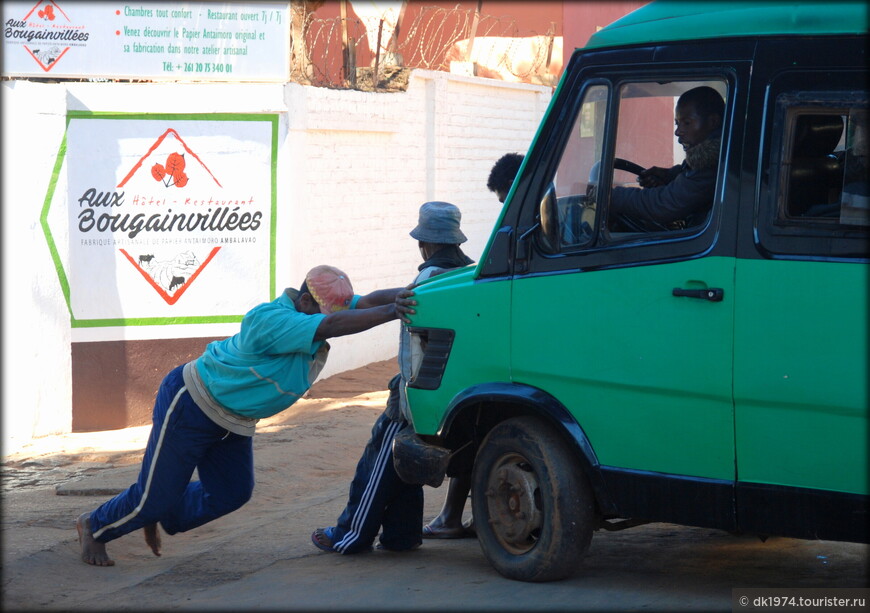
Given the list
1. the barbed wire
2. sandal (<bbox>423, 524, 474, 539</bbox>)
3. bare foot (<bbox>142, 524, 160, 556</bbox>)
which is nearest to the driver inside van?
sandal (<bbox>423, 524, 474, 539</bbox>)

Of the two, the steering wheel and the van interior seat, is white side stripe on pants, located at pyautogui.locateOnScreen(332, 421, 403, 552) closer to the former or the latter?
Answer: the steering wheel

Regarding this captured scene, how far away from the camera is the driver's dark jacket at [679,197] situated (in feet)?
14.4

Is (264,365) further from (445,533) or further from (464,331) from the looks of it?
(445,533)

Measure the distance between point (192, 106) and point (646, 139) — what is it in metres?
5.60

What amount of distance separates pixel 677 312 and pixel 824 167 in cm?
78

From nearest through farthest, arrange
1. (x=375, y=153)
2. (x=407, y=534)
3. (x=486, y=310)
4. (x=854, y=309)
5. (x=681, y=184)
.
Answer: (x=854, y=309) < (x=681, y=184) < (x=486, y=310) < (x=407, y=534) < (x=375, y=153)

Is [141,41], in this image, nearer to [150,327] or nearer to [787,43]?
[150,327]

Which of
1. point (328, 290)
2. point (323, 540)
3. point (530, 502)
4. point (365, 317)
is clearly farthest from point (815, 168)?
point (323, 540)

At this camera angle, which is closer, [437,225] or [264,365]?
[264,365]

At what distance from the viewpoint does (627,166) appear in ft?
15.3

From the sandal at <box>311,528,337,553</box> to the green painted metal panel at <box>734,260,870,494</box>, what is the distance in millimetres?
2465

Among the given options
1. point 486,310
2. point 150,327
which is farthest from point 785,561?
point 150,327

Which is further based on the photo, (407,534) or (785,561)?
(407,534)

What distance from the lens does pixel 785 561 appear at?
5254 millimetres
